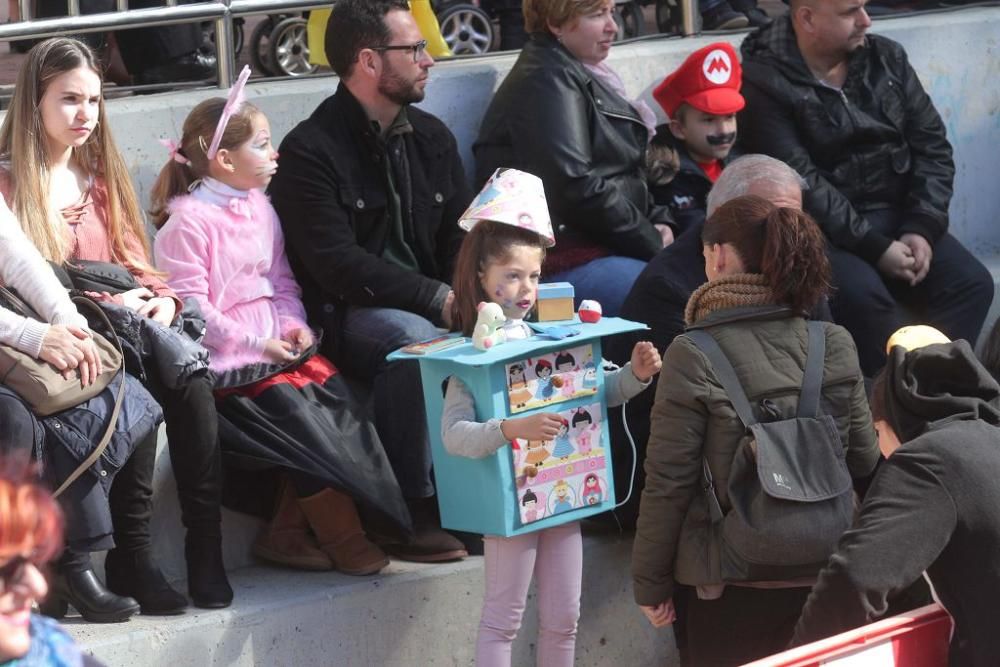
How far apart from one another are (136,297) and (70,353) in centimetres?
40

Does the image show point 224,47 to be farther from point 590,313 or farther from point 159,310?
point 590,313

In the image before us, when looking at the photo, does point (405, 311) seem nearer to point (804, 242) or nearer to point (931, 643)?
point (804, 242)

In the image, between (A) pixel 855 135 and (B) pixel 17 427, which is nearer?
(B) pixel 17 427

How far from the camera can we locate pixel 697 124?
19.7 ft

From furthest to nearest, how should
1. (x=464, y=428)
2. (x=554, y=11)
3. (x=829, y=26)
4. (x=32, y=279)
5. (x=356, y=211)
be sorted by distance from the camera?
Answer: (x=829, y=26)
(x=554, y=11)
(x=356, y=211)
(x=32, y=279)
(x=464, y=428)

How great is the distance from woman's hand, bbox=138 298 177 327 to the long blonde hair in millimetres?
154

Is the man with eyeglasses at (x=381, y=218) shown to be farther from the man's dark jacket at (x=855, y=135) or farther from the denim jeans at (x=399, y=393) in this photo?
the man's dark jacket at (x=855, y=135)

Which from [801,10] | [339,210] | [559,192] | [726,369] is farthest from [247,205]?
[801,10]

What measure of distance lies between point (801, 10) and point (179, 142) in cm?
237

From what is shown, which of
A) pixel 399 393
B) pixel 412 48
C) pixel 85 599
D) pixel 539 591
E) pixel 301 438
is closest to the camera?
pixel 85 599

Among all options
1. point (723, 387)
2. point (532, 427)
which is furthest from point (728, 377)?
point (532, 427)

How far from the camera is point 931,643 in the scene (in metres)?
3.42

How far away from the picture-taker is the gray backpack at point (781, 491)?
3941 millimetres

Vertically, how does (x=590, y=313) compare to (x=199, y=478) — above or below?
above
